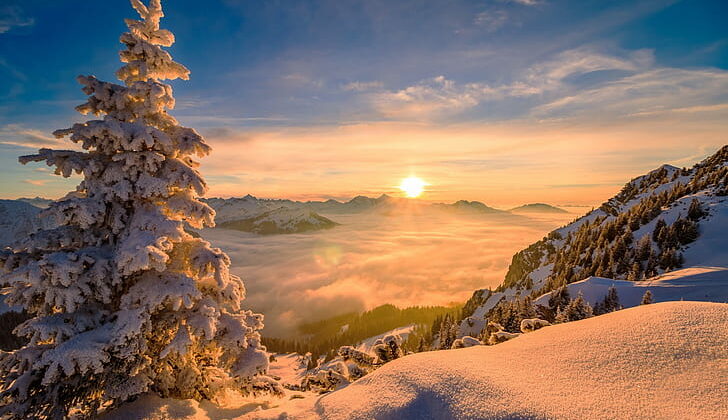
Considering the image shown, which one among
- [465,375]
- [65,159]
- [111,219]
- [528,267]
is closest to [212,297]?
[111,219]

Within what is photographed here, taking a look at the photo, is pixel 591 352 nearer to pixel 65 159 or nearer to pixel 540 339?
pixel 540 339

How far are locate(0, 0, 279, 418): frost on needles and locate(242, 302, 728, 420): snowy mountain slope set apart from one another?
2.98 meters

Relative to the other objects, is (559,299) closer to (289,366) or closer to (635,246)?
(635,246)

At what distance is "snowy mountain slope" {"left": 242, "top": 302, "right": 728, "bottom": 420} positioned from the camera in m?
4.92

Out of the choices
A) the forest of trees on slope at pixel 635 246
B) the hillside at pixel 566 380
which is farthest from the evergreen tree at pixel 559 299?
the hillside at pixel 566 380

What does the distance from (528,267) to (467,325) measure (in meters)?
80.9

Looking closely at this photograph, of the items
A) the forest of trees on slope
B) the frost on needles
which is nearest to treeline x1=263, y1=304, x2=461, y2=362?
the forest of trees on slope

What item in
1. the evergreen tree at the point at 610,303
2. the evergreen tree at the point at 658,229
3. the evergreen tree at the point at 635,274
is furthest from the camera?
the evergreen tree at the point at 658,229

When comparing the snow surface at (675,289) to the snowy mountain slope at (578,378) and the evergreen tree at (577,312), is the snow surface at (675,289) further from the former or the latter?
the snowy mountain slope at (578,378)

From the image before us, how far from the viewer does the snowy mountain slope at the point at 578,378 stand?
4.92 m

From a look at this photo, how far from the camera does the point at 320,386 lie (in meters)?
11.5

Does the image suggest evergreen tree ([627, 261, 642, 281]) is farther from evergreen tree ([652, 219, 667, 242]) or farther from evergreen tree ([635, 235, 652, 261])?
evergreen tree ([652, 219, 667, 242])

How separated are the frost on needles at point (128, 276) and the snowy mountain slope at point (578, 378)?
2984mm

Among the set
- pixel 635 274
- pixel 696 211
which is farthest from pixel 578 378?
pixel 696 211
